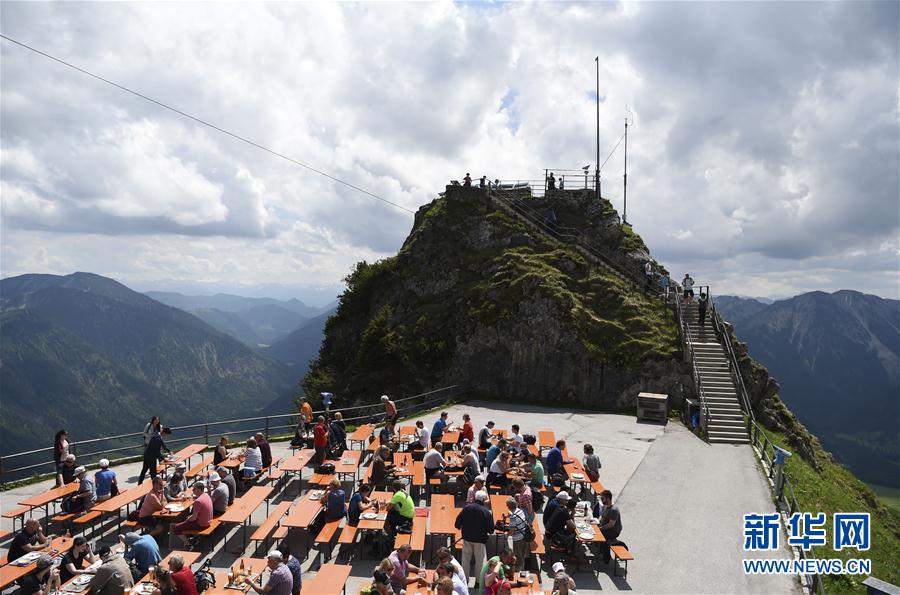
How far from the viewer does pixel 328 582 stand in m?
9.84

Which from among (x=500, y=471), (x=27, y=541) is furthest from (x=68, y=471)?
(x=500, y=471)

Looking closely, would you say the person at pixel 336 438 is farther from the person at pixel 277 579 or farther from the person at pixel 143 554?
the person at pixel 277 579

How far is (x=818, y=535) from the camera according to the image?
1459cm

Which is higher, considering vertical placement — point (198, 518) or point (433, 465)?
point (433, 465)

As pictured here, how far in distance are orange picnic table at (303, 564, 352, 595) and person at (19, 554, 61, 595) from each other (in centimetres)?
469

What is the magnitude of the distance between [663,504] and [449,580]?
9.80 m

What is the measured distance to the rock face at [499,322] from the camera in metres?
29.8

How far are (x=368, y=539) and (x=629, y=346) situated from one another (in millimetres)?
21236

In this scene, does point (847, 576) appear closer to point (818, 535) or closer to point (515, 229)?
point (818, 535)

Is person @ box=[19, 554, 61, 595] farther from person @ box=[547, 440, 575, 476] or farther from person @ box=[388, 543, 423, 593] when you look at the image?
person @ box=[547, 440, 575, 476]

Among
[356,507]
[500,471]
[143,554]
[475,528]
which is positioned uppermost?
[500,471]

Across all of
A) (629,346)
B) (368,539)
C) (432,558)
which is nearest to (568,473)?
(432,558)

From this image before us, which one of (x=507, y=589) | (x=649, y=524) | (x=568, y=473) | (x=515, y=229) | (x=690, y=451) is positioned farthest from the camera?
(x=515, y=229)

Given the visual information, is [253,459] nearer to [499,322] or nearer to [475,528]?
[475,528]
